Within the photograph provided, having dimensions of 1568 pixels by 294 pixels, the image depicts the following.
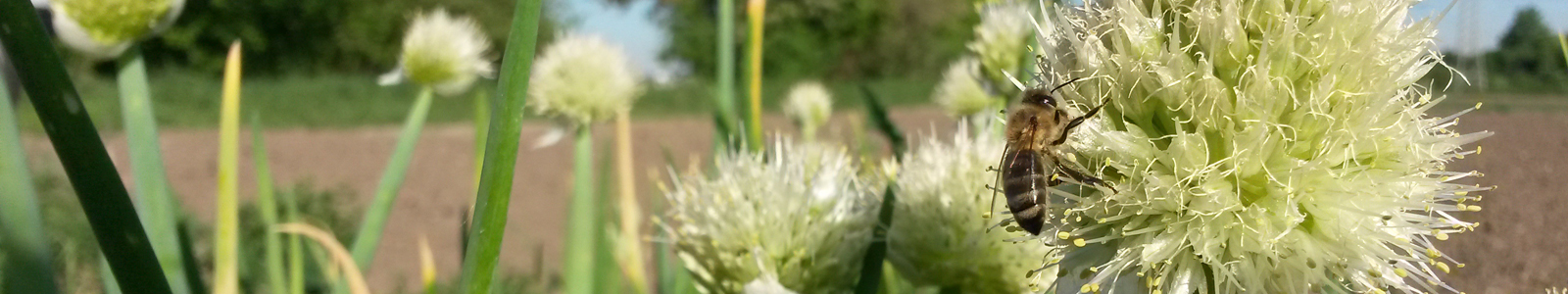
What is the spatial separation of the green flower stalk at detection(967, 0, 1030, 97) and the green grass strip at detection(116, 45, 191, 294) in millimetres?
683

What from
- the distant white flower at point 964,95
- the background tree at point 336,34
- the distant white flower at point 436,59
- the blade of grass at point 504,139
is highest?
the background tree at point 336,34

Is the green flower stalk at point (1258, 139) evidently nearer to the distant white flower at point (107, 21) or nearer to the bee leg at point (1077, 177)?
the bee leg at point (1077, 177)

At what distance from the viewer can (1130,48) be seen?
355 millimetres

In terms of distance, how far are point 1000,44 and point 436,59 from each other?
23.1 inches

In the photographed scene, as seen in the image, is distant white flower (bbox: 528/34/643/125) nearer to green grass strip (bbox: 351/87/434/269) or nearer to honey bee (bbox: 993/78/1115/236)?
green grass strip (bbox: 351/87/434/269)

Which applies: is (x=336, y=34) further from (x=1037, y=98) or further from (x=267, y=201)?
(x=1037, y=98)

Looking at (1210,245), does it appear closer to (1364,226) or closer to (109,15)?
(1364,226)

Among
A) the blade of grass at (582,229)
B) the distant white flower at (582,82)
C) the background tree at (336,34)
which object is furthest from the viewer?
the background tree at (336,34)

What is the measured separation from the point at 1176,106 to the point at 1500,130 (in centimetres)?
18

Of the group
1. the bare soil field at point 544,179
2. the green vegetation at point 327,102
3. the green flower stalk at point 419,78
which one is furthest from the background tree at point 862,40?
the green flower stalk at point 419,78

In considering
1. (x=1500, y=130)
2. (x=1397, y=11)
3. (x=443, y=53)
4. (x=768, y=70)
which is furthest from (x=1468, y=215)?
(x=768, y=70)

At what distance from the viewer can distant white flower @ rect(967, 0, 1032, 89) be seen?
2.99 ft

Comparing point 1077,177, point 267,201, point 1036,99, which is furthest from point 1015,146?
point 267,201

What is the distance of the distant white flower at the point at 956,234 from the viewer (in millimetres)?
580
